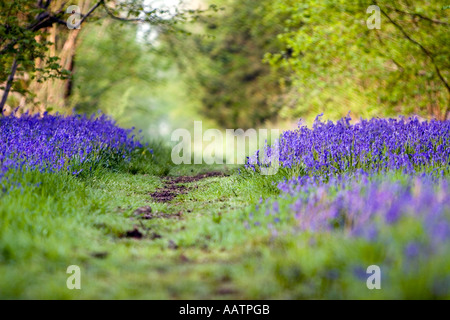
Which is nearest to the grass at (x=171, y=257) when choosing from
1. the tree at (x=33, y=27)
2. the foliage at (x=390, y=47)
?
the tree at (x=33, y=27)

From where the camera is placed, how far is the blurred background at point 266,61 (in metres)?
9.91

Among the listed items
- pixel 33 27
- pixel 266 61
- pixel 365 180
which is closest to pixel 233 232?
pixel 365 180

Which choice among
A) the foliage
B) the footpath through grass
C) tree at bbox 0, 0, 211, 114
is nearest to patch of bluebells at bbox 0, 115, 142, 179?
the footpath through grass

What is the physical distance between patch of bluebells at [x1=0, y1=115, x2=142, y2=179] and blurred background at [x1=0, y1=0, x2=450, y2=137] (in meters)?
0.91

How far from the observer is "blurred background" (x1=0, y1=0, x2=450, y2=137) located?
9906 millimetres

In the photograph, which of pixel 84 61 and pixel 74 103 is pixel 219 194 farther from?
pixel 84 61

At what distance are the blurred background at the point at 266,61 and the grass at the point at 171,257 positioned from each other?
4.03 metres

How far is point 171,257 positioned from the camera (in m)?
3.22

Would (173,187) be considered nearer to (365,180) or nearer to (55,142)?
(55,142)

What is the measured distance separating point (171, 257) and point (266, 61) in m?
11.0

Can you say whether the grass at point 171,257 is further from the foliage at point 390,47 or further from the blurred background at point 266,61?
the foliage at point 390,47

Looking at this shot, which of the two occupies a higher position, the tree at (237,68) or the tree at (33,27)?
the tree at (237,68)

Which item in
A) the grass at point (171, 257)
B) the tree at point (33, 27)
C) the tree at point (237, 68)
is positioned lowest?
the grass at point (171, 257)
